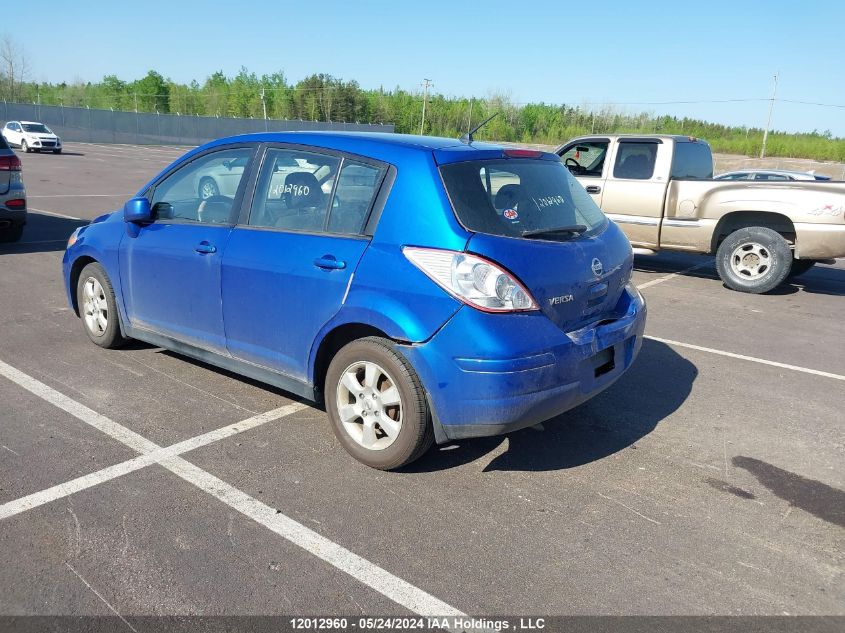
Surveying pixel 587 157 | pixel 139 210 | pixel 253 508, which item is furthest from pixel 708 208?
pixel 253 508

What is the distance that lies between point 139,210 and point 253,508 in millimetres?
2456

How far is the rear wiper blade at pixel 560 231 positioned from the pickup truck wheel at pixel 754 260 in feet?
19.1

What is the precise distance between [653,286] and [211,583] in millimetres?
7716

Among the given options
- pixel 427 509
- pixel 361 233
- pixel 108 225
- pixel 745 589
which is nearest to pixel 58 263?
pixel 108 225

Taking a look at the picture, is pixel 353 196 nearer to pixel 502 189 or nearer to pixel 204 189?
pixel 502 189

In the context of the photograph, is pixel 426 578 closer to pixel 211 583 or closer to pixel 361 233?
pixel 211 583

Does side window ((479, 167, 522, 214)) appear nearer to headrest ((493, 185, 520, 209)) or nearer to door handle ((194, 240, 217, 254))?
headrest ((493, 185, 520, 209))

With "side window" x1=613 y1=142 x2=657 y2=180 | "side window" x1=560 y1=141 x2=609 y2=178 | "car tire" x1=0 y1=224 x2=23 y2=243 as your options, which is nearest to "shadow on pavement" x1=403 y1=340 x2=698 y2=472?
"side window" x1=613 y1=142 x2=657 y2=180

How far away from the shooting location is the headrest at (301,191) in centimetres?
400

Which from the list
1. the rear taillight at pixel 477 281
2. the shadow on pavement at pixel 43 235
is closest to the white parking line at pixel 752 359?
the rear taillight at pixel 477 281

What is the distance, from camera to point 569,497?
11.7 ft

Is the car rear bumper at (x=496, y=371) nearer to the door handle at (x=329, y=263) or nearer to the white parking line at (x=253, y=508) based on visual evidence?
the door handle at (x=329, y=263)

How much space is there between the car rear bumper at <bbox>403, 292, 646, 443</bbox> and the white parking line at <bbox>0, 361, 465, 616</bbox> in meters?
0.81

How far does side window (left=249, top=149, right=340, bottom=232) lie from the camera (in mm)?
3961
